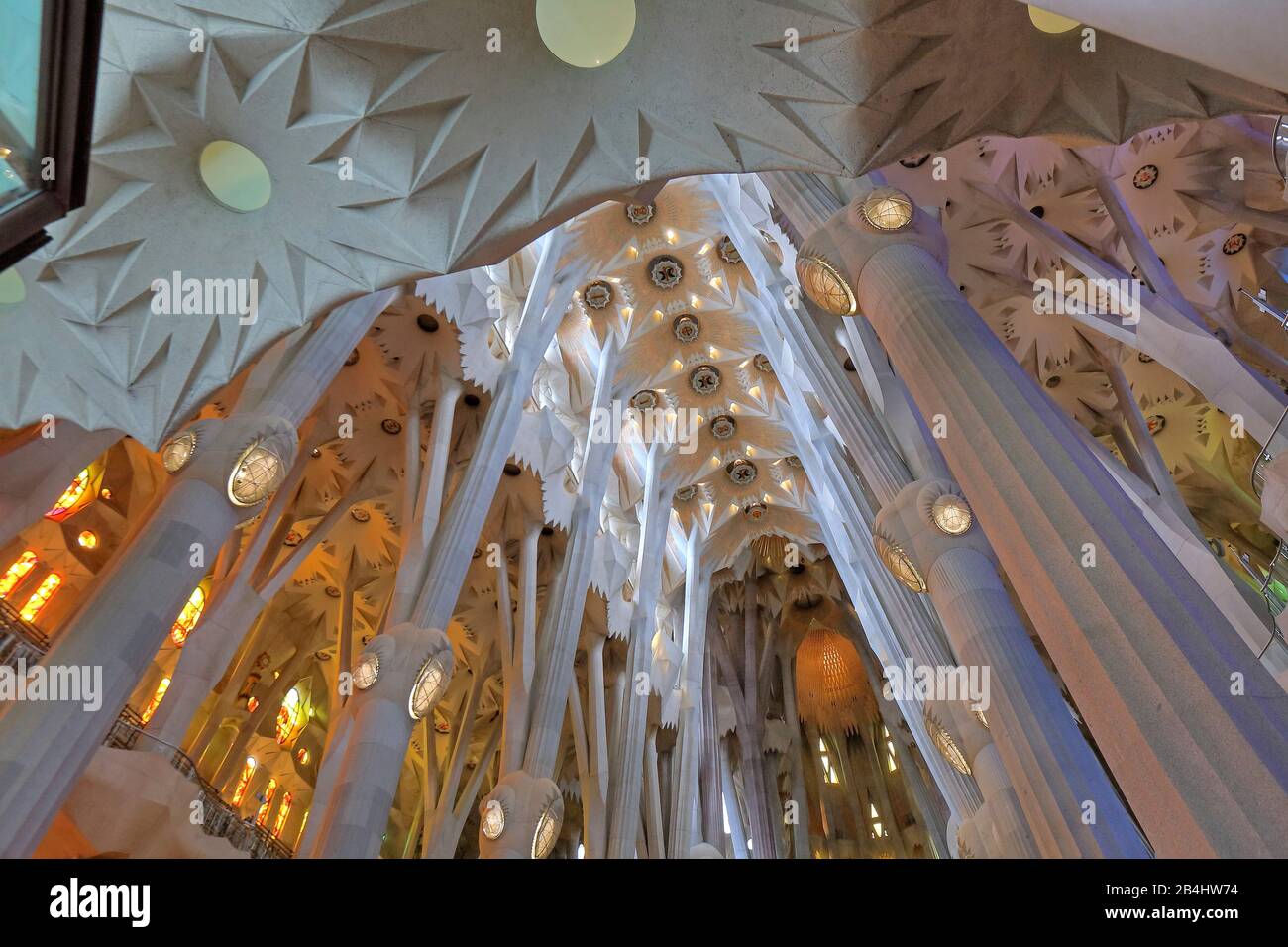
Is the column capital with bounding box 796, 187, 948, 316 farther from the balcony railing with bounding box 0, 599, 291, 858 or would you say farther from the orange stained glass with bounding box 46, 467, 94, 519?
the orange stained glass with bounding box 46, 467, 94, 519

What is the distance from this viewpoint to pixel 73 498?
45.7ft

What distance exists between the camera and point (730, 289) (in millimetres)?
18688

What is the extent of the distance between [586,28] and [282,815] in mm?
16844

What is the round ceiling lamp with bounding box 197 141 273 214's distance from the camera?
5.61 meters

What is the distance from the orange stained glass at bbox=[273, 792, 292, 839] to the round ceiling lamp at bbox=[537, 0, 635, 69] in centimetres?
1646

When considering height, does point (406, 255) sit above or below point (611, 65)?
below

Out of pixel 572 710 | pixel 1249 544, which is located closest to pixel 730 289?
pixel 572 710

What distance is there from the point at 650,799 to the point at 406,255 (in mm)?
13026

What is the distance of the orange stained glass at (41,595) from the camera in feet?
42.5

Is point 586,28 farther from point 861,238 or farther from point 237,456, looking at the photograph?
point 237,456

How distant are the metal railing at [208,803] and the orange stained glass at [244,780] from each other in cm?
147

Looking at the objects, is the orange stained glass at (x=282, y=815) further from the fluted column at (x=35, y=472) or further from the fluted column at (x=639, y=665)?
the fluted column at (x=35, y=472)

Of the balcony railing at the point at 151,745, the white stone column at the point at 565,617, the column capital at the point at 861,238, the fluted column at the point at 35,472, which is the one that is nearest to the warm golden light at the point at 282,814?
the balcony railing at the point at 151,745
